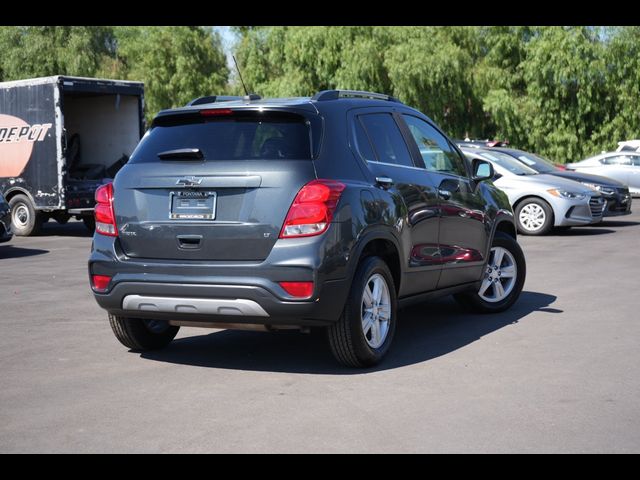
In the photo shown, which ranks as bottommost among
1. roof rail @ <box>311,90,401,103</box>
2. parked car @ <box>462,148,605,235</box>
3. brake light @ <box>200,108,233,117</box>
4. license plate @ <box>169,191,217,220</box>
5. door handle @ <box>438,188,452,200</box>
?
parked car @ <box>462,148,605,235</box>

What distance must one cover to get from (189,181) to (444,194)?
231cm

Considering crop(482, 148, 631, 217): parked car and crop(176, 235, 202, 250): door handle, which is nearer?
crop(176, 235, 202, 250): door handle

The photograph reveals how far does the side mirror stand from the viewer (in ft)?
27.9

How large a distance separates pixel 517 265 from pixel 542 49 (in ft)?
96.1

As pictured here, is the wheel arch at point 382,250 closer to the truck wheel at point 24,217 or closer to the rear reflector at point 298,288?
the rear reflector at point 298,288

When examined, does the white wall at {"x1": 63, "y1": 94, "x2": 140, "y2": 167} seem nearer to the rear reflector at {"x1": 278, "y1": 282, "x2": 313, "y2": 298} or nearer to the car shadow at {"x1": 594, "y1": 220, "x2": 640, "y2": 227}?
the car shadow at {"x1": 594, "y1": 220, "x2": 640, "y2": 227}

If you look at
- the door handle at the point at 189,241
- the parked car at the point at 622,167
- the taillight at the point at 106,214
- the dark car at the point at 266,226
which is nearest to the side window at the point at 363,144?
the dark car at the point at 266,226

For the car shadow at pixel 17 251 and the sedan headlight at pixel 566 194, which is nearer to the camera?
the car shadow at pixel 17 251

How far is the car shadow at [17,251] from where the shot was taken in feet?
49.5

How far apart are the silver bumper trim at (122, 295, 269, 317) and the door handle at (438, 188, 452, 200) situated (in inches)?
86.7

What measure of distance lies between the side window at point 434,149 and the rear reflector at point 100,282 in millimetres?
2652

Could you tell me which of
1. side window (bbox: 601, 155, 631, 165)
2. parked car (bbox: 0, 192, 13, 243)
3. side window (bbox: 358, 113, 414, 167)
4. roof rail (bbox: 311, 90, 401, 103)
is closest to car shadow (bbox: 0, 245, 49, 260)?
parked car (bbox: 0, 192, 13, 243)

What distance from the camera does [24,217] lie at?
61.9 feet

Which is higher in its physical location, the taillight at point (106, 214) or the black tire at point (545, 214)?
the taillight at point (106, 214)
